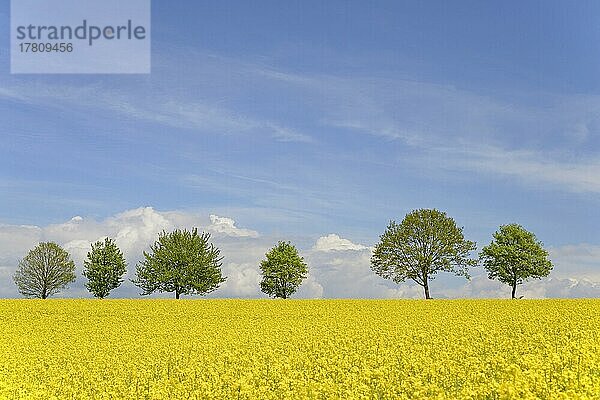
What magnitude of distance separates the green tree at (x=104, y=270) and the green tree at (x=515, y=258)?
39.4 meters

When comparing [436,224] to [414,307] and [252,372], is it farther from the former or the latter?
[252,372]

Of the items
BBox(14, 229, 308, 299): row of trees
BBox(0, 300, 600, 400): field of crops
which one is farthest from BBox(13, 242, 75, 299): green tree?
BBox(0, 300, 600, 400): field of crops

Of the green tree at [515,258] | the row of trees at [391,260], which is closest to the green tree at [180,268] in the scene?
the row of trees at [391,260]

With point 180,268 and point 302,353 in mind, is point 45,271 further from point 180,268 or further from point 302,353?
point 302,353

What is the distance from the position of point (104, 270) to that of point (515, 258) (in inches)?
1722

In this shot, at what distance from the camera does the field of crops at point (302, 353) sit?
14023 mm

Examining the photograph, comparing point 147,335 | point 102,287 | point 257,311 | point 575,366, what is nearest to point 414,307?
point 257,311

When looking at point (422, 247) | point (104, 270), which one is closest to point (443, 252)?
point (422, 247)

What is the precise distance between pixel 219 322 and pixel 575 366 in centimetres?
Result: 2144

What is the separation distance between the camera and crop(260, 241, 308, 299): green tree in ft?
212

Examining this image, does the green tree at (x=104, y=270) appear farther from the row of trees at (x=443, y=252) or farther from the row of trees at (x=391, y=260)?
the row of trees at (x=443, y=252)

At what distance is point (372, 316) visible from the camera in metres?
34.8

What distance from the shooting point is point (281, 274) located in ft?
212

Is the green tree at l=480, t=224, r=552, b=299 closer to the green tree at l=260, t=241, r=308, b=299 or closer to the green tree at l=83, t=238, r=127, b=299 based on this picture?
the green tree at l=260, t=241, r=308, b=299
